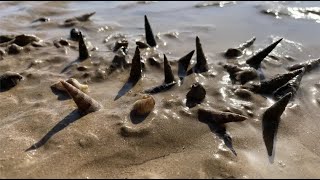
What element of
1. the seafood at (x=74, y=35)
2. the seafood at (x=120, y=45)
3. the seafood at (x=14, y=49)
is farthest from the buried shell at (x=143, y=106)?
the seafood at (x=74, y=35)

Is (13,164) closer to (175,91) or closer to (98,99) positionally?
(98,99)

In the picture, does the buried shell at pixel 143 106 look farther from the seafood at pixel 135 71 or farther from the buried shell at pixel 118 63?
the buried shell at pixel 118 63

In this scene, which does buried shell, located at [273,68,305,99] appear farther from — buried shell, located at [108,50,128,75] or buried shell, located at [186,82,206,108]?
buried shell, located at [108,50,128,75]

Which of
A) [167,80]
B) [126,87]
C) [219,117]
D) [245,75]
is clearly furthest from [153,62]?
[219,117]

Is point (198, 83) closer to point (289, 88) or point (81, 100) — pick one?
point (289, 88)

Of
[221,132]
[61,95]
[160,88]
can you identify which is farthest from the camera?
[160,88]
